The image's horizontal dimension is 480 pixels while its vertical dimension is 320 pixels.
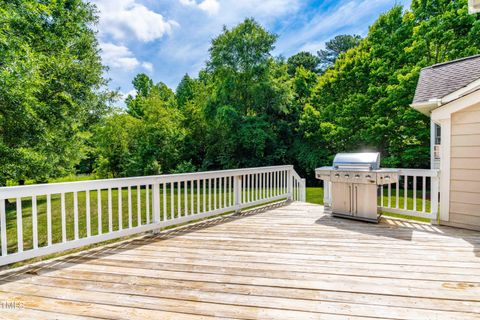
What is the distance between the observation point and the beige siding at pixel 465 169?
366cm

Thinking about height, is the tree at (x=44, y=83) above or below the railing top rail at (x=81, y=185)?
above

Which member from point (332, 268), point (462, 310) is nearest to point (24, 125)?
point (332, 268)

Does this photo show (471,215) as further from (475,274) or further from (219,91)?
(219,91)

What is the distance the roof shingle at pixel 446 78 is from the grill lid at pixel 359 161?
138cm

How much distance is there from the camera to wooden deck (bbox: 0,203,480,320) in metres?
1.87

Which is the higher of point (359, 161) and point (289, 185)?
point (359, 161)

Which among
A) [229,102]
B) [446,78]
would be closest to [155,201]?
[446,78]

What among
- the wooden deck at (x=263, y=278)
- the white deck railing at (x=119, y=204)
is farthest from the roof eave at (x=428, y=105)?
the white deck railing at (x=119, y=204)

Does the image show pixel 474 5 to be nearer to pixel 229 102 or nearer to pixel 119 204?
pixel 119 204

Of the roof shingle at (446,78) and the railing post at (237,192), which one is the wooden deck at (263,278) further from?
the roof shingle at (446,78)

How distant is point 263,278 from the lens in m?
2.36

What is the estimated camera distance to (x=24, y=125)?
6.06 m

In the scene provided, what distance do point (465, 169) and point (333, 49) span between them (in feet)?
77.9

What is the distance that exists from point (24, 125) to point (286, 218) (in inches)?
246
